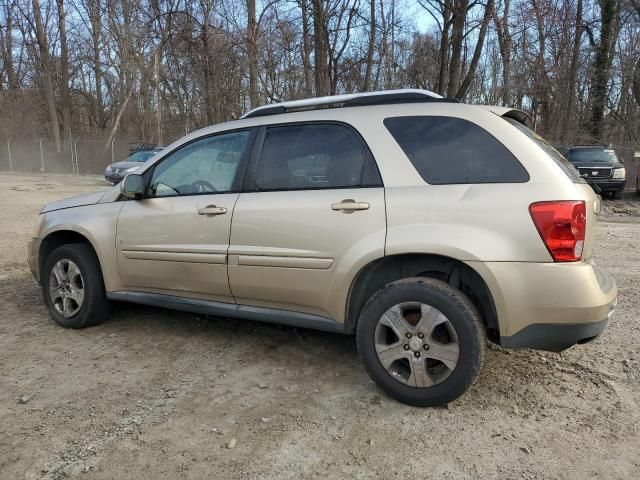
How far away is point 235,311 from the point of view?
3609mm

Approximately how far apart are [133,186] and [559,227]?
3.01 meters

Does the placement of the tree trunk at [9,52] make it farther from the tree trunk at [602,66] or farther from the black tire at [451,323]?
the black tire at [451,323]

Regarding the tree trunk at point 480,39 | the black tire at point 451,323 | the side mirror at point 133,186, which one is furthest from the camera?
the tree trunk at point 480,39

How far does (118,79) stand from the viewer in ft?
114

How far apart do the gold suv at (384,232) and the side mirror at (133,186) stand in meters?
0.01

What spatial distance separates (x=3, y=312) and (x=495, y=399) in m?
4.45

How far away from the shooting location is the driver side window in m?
3.71

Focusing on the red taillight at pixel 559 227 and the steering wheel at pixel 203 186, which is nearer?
the red taillight at pixel 559 227

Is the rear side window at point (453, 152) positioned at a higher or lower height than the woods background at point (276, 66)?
lower

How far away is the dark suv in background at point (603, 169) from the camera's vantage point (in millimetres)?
15102

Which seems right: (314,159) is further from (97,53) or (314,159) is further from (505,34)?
(97,53)

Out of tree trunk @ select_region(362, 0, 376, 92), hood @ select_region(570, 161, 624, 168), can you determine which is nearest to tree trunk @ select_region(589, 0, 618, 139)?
hood @ select_region(570, 161, 624, 168)

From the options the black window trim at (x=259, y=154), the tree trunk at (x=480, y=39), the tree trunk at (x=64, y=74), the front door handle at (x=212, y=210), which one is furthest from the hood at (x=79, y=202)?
the tree trunk at (x=64, y=74)

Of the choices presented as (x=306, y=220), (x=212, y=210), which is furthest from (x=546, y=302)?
(x=212, y=210)
